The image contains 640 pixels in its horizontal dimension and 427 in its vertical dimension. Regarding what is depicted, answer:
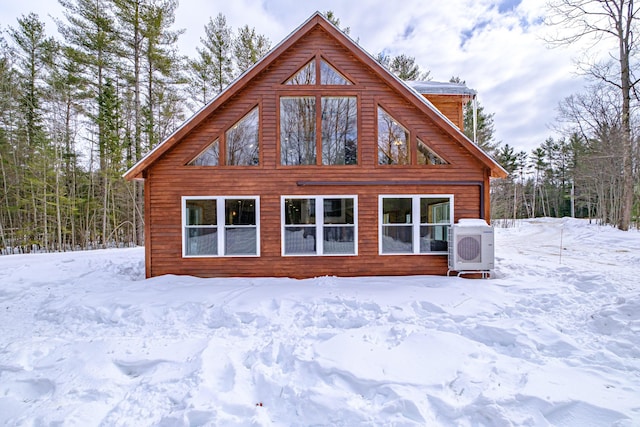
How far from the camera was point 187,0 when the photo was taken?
1326 centimetres

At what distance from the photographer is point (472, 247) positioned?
6.30 metres

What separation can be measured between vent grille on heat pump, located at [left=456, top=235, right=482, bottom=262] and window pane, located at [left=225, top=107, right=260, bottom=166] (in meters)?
5.15

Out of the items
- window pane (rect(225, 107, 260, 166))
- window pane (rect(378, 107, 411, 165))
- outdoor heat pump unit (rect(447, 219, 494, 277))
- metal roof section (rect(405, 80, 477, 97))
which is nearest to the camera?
outdoor heat pump unit (rect(447, 219, 494, 277))

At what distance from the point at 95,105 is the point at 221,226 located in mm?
12528

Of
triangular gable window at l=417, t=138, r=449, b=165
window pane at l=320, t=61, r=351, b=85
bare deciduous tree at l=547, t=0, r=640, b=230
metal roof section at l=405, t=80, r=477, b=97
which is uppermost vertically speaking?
bare deciduous tree at l=547, t=0, r=640, b=230

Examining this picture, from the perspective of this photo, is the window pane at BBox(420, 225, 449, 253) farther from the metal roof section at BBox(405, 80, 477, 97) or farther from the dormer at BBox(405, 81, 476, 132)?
the metal roof section at BBox(405, 80, 477, 97)

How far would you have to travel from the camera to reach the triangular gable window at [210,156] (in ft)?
21.6

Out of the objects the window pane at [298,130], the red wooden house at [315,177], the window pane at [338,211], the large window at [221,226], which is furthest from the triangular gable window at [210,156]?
the window pane at [338,211]

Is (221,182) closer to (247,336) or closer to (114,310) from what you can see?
(114,310)

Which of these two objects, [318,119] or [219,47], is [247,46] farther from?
[318,119]

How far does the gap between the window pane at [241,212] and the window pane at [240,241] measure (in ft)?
0.55

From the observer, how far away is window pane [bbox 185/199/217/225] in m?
6.62

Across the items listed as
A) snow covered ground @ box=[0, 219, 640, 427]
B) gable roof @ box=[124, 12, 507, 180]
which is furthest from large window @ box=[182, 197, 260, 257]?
gable roof @ box=[124, 12, 507, 180]

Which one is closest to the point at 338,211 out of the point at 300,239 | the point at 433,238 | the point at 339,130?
the point at 300,239
